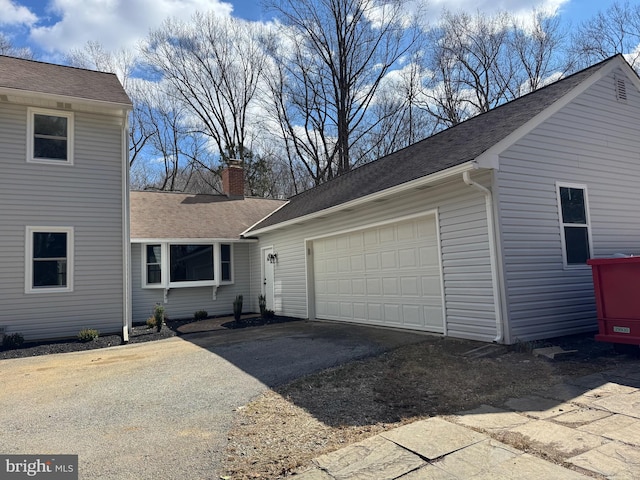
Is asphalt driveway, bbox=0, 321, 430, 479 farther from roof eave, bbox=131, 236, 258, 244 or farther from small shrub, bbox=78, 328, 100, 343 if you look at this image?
roof eave, bbox=131, 236, 258, 244

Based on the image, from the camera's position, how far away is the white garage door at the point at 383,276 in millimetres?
7863

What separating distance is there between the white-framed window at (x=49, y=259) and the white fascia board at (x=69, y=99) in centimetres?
291

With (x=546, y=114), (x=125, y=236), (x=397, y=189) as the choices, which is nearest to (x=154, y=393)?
(x=397, y=189)

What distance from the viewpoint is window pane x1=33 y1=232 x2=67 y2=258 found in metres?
9.41

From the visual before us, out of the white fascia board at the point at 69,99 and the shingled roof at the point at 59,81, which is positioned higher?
the shingled roof at the point at 59,81

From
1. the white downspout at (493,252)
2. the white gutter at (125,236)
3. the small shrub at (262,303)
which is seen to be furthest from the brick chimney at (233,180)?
the white downspout at (493,252)

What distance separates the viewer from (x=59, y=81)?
10.4m

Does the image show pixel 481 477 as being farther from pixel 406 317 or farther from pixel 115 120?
pixel 115 120

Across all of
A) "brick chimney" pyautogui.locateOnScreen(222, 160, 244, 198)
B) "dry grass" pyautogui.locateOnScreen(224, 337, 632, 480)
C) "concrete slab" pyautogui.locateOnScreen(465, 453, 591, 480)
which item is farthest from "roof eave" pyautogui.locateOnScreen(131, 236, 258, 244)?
"concrete slab" pyautogui.locateOnScreen(465, 453, 591, 480)

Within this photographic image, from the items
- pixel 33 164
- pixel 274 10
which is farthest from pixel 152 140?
pixel 33 164

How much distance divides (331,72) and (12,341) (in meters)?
20.8

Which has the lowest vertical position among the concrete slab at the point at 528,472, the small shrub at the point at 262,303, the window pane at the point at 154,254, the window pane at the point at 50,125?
the concrete slab at the point at 528,472

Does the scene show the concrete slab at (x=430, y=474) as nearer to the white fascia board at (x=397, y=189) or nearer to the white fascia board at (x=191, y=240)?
the white fascia board at (x=397, y=189)

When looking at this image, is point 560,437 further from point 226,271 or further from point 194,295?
point 226,271
